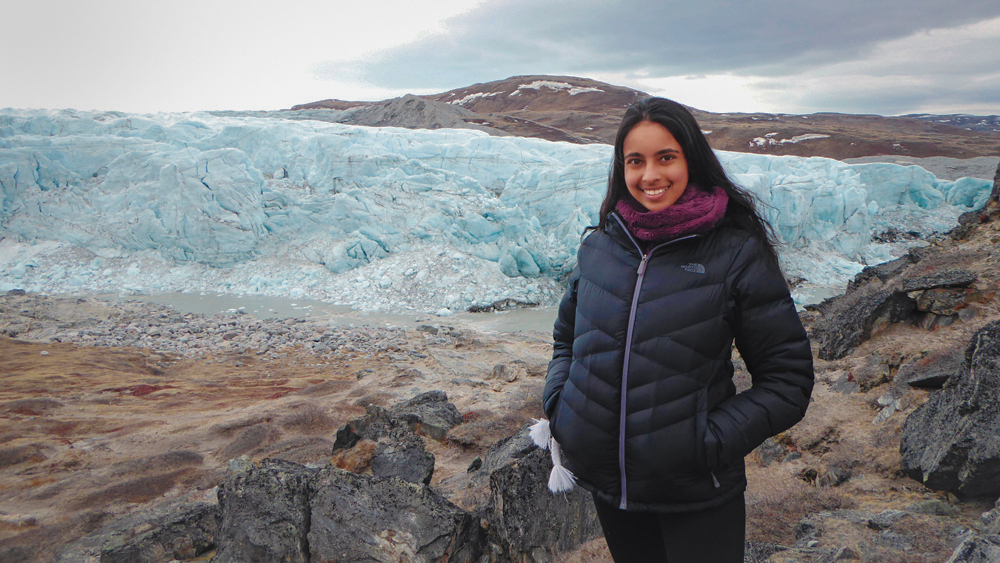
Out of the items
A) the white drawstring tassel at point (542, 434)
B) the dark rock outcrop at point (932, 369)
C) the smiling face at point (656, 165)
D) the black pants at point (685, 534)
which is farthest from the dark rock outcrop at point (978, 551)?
the dark rock outcrop at point (932, 369)

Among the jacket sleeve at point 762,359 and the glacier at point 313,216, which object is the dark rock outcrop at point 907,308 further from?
the glacier at point 313,216

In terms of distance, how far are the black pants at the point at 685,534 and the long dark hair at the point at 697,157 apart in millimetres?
689

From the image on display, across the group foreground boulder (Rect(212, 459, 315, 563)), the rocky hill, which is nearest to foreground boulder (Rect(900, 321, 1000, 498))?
foreground boulder (Rect(212, 459, 315, 563))

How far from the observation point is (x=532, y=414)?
5531mm

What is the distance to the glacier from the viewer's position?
506 inches

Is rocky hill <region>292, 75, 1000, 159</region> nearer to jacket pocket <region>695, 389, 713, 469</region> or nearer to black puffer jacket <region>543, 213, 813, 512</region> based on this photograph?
black puffer jacket <region>543, 213, 813, 512</region>

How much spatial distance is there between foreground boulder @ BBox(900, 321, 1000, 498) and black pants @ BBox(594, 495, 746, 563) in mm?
1996

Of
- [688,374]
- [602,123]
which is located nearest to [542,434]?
[688,374]

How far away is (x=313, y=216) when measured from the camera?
1422 cm

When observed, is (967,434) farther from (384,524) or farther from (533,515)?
(384,524)

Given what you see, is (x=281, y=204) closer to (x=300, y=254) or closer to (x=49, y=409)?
(x=300, y=254)

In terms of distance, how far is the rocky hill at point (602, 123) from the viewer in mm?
35562

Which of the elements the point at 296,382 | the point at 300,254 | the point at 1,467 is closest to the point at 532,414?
the point at 296,382

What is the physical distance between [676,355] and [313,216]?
1410 centimetres
